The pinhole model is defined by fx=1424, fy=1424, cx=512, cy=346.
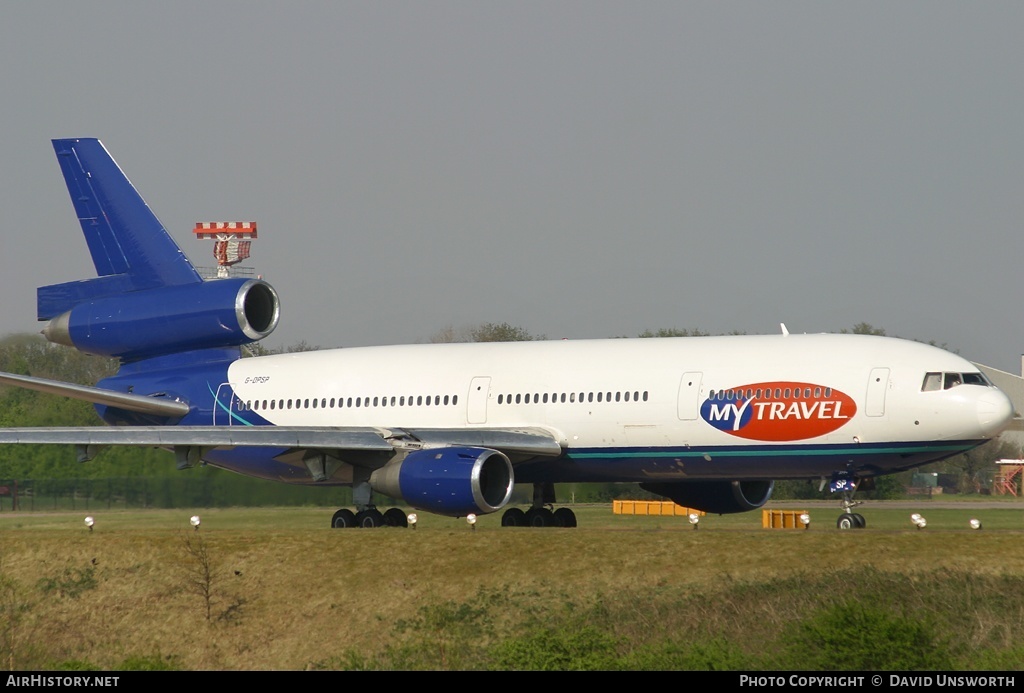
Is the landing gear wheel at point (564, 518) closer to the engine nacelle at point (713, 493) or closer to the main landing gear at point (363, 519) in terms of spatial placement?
the engine nacelle at point (713, 493)

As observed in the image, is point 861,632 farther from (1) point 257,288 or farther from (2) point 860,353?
(1) point 257,288

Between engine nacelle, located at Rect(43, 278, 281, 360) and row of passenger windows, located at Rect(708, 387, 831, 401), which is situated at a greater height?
engine nacelle, located at Rect(43, 278, 281, 360)

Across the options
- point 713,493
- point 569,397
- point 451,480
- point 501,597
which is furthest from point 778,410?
point 501,597

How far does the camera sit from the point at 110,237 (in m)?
35.4

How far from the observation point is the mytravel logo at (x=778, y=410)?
88.7 feet

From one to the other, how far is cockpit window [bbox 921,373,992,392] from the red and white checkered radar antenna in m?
53.3

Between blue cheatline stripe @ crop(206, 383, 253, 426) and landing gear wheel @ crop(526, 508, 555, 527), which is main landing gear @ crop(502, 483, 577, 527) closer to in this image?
landing gear wheel @ crop(526, 508, 555, 527)

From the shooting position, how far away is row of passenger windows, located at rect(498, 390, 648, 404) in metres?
29.0

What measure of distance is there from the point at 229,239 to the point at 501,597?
55.2 meters

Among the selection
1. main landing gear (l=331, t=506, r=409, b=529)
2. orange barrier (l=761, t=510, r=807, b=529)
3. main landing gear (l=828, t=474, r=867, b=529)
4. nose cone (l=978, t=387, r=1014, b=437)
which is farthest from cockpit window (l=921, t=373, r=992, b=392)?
main landing gear (l=331, t=506, r=409, b=529)

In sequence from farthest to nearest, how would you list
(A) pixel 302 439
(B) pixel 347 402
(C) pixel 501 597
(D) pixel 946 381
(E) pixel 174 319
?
(E) pixel 174 319 < (B) pixel 347 402 < (A) pixel 302 439 < (D) pixel 946 381 < (C) pixel 501 597

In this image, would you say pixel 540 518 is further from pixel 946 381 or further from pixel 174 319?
pixel 174 319
